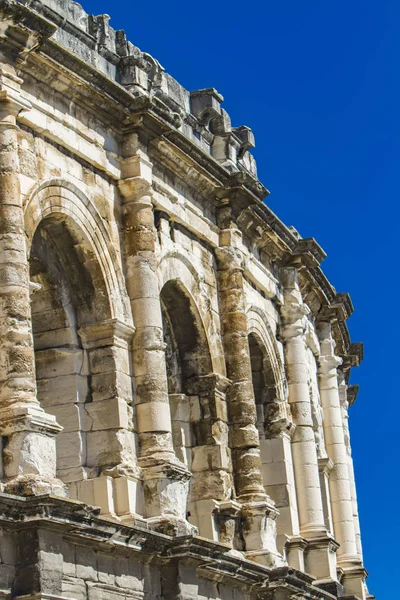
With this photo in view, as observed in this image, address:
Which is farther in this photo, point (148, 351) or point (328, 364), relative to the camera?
point (328, 364)

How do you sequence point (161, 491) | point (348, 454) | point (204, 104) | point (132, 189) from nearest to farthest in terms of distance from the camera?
point (161, 491) → point (132, 189) → point (204, 104) → point (348, 454)

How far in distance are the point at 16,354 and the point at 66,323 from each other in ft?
8.26

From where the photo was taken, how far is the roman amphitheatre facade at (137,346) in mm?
15266

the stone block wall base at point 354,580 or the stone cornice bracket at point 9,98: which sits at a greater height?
the stone cornice bracket at point 9,98

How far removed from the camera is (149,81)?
19.9 metres

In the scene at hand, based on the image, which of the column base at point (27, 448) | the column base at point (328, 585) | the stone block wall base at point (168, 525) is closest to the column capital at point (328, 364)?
the column base at point (328, 585)

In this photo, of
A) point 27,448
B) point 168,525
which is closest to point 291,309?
point 168,525

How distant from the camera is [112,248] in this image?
1805 cm

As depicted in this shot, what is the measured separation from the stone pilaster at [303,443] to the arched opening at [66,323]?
6381 mm

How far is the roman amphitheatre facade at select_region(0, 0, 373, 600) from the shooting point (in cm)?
1527

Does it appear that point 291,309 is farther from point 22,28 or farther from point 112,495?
point 22,28

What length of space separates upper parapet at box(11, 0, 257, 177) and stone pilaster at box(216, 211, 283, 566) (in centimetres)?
156

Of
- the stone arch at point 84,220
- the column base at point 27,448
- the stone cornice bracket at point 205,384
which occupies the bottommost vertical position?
the column base at point 27,448

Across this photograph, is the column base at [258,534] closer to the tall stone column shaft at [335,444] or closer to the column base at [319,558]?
the column base at [319,558]
